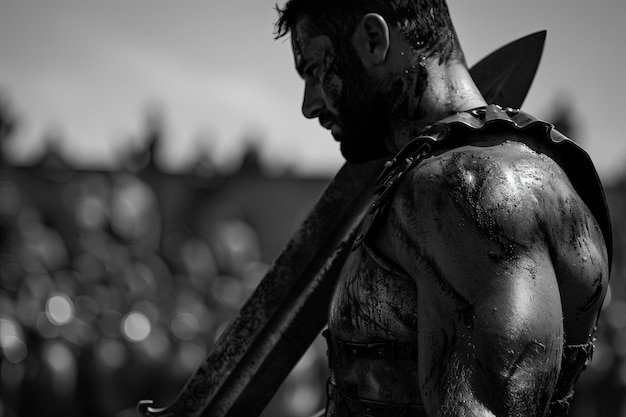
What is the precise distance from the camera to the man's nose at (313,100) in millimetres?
2260

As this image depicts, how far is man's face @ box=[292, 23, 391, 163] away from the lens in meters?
2.17

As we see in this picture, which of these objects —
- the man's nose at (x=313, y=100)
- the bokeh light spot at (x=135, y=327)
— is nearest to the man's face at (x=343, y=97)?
the man's nose at (x=313, y=100)

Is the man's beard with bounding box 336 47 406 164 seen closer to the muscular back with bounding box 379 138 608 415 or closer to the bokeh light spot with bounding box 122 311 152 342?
the muscular back with bounding box 379 138 608 415

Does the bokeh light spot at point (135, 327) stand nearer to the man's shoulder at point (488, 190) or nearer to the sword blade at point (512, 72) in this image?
the sword blade at point (512, 72)

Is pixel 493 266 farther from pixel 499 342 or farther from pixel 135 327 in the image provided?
pixel 135 327

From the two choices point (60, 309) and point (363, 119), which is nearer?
point (363, 119)

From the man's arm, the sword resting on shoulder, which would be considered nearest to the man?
the man's arm

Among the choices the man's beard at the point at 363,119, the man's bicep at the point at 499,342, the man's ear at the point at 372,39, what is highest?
the man's ear at the point at 372,39

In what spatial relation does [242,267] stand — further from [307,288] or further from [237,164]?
[307,288]

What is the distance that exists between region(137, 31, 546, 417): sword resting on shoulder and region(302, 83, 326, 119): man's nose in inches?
17.1

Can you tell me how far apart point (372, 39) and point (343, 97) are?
145 mm

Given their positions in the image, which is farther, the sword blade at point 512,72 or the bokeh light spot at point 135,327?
the bokeh light spot at point 135,327

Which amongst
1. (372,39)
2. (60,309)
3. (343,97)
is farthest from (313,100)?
(60,309)

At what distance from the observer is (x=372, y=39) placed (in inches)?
84.0
